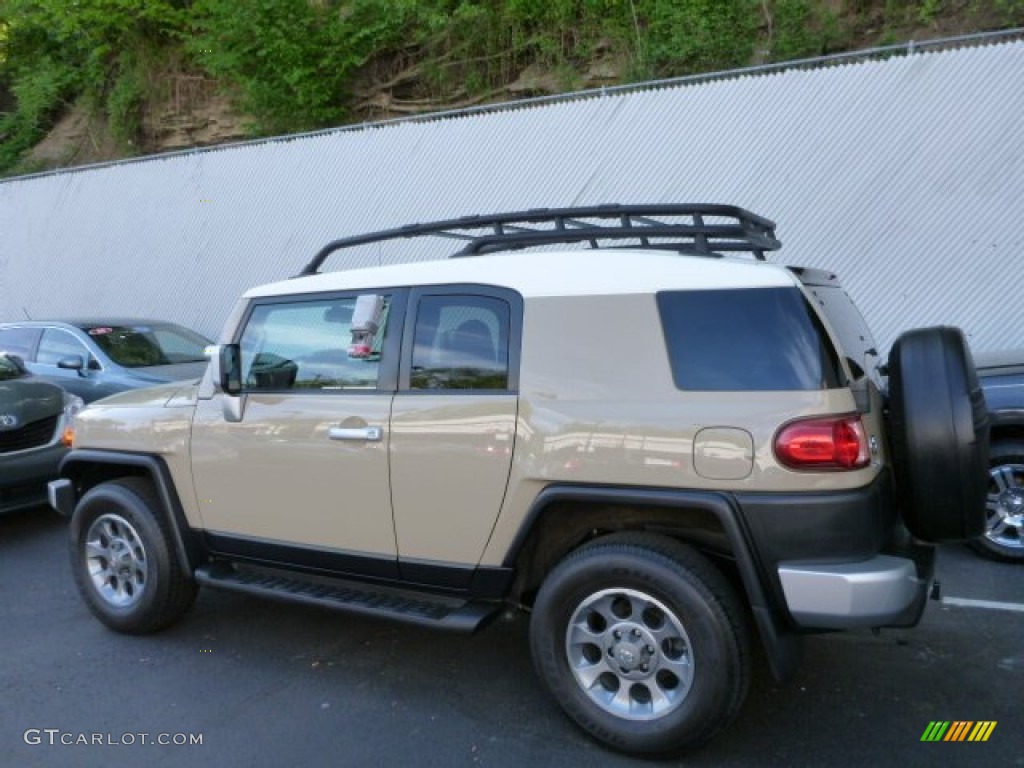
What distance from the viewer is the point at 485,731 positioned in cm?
337

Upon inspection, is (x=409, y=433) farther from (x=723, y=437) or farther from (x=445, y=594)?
(x=723, y=437)

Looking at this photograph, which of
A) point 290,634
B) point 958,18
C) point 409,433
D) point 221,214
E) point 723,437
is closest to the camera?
point 723,437

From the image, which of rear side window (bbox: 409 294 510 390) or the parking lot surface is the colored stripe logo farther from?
rear side window (bbox: 409 294 510 390)

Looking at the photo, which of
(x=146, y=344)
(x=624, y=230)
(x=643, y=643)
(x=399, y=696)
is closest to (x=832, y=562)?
(x=643, y=643)

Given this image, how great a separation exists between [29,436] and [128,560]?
106 inches

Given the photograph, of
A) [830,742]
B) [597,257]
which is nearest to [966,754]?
[830,742]

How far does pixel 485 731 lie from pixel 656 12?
11593 millimetres

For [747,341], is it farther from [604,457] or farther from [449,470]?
[449,470]

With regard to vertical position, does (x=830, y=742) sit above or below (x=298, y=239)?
below

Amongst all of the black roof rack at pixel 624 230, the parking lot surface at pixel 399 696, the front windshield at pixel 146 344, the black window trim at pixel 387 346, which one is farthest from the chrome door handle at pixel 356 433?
the front windshield at pixel 146 344

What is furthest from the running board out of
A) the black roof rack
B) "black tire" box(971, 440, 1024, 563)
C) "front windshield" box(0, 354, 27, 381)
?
"front windshield" box(0, 354, 27, 381)

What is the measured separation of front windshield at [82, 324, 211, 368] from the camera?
29.4 ft

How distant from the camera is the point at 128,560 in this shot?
4.38 metres

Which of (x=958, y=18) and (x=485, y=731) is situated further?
(x=958, y=18)
